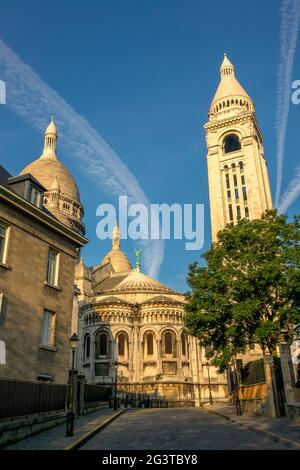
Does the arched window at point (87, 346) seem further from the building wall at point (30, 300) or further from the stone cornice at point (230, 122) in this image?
the stone cornice at point (230, 122)

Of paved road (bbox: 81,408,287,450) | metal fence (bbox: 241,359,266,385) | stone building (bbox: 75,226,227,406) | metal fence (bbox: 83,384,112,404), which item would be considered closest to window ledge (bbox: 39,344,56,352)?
metal fence (bbox: 83,384,112,404)

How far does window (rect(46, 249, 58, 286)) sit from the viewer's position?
2391 cm

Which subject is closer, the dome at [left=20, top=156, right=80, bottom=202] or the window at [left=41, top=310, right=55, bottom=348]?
the window at [left=41, top=310, right=55, bottom=348]

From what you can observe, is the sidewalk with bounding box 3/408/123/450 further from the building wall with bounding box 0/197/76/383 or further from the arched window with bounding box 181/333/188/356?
the arched window with bounding box 181/333/188/356

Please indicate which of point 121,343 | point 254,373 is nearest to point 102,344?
point 121,343

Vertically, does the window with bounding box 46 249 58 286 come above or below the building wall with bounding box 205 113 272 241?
below

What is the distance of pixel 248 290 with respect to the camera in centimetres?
2584

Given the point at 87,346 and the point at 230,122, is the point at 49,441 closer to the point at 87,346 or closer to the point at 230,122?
the point at 87,346

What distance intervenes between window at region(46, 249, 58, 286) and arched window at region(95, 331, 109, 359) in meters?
38.5

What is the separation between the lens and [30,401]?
626 inches

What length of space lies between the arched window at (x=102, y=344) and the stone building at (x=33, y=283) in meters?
37.0

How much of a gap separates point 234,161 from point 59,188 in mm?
39046

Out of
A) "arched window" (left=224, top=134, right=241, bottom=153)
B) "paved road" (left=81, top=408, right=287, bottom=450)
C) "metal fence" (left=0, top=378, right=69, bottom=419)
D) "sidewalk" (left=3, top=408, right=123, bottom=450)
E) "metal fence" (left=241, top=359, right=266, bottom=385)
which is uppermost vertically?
"arched window" (left=224, top=134, right=241, bottom=153)

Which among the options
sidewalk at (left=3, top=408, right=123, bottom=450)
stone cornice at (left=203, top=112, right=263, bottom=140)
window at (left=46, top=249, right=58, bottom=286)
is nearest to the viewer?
sidewalk at (left=3, top=408, right=123, bottom=450)
